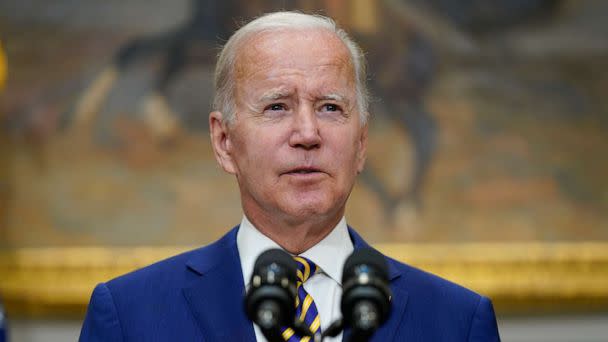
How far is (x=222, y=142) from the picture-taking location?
9.51 feet

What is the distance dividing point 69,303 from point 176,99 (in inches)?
51.1

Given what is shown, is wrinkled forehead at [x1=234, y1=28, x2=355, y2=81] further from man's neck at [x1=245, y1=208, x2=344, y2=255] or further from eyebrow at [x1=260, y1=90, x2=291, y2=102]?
man's neck at [x1=245, y1=208, x2=344, y2=255]

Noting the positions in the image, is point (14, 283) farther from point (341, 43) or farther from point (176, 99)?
point (341, 43)

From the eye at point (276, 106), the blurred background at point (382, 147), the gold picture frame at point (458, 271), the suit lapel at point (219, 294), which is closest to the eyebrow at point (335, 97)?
the eye at point (276, 106)

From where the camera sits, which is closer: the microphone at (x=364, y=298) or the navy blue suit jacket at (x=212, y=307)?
the microphone at (x=364, y=298)

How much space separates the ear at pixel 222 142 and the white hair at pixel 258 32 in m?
0.03

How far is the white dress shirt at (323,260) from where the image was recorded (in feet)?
8.80

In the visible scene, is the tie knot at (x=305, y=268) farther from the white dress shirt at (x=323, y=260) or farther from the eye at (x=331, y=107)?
the eye at (x=331, y=107)

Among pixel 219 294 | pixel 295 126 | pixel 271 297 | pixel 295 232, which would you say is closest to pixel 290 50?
pixel 295 126

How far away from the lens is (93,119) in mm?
5582

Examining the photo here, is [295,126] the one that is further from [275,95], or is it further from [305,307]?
[305,307]

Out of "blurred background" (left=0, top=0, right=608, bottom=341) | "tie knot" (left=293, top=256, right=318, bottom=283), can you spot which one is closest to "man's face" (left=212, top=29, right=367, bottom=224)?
"tie knot" (left=293, top=256, right=318, bottom=283)

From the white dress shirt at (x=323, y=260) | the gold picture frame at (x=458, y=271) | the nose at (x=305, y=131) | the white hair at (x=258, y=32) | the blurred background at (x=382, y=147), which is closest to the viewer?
the nose at (x=305, y=131)

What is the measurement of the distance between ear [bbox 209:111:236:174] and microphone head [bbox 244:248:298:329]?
1023 millimetres
